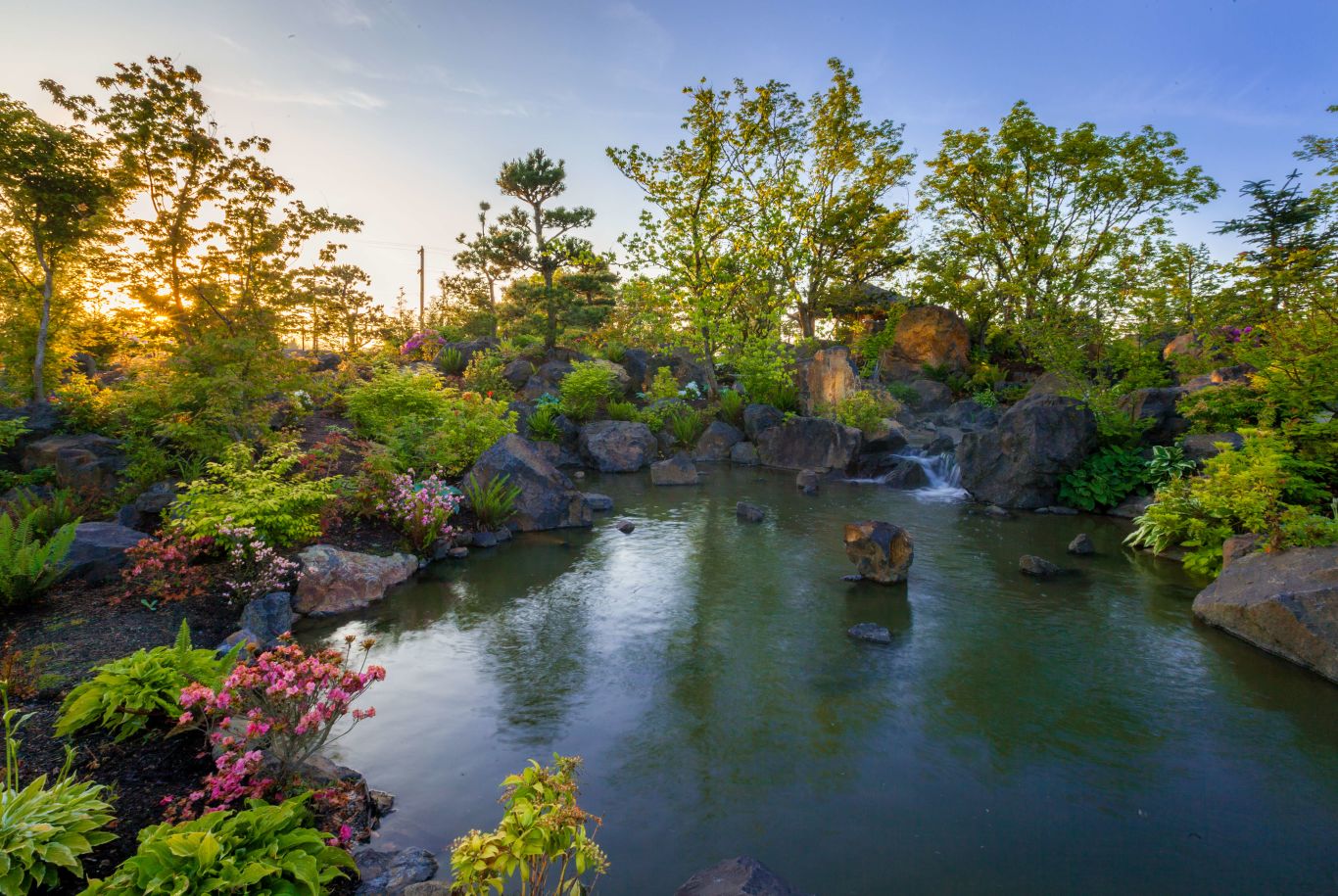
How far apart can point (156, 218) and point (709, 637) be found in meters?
10.8

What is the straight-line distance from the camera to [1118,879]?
3.27 meters

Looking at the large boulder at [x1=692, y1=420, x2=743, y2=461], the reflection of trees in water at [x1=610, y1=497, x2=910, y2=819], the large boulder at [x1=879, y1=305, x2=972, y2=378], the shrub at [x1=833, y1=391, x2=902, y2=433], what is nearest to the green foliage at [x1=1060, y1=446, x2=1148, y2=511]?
the shrub at [x1=833, y1=391, x2=902, y2=433]

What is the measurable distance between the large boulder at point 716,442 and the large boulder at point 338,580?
12.7 m

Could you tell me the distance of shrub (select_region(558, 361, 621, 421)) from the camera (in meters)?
19.1

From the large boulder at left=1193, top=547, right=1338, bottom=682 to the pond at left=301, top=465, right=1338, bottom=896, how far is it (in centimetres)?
26

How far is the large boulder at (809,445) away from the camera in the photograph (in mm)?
16953

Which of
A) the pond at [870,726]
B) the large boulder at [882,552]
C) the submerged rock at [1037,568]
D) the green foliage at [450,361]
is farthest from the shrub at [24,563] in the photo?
the green foliage at [450,361]

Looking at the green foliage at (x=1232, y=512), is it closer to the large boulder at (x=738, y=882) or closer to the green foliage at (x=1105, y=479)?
the green foliage at (x=1105, y=479)

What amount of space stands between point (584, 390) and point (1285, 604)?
16.5m

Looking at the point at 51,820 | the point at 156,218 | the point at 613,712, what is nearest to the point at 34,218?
the point at 156,218

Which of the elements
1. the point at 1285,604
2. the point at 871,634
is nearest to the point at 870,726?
the point at 871,634

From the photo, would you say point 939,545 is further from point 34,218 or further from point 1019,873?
point 34,218

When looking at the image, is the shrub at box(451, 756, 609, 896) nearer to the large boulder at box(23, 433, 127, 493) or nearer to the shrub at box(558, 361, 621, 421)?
the large boulder at box(23, 433, 127, 493)

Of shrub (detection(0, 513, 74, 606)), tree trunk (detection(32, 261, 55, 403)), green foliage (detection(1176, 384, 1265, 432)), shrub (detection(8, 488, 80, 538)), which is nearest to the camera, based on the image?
shrub (detection(0, 513, 74, 606))
